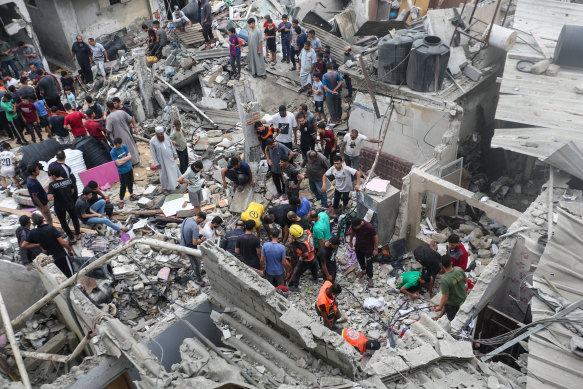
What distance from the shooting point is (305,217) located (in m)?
9.16

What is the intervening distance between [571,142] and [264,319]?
5.43m

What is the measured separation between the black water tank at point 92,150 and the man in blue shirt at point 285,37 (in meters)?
6.57

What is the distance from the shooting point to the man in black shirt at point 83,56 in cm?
1591

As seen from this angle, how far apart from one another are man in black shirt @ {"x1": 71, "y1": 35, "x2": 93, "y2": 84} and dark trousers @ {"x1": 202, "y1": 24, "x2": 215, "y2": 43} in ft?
12.4

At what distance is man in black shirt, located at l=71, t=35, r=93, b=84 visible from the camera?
1591cm

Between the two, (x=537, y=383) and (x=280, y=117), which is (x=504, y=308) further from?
(x=280, y=117)

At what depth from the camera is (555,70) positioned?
9977mm

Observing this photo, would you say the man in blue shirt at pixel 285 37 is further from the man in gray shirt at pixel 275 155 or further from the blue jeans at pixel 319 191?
the blue jeans at pixel 319 191

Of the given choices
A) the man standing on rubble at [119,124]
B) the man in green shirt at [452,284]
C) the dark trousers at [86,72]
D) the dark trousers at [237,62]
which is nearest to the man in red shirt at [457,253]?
the man in green shirt at [452,284]

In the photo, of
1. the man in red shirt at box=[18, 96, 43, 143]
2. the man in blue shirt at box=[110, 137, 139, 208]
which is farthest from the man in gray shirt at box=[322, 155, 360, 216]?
the man in red shirt at box=[18, 96, 43, 143]

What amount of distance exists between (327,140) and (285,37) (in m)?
5.69

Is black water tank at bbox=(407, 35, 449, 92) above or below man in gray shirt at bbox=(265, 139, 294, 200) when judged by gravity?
above

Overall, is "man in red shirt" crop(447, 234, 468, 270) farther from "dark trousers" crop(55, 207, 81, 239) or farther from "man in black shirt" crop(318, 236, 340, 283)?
"dark trousers" crop(55, 207, 81, 239)

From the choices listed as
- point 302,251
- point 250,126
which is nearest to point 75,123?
point 250,126
